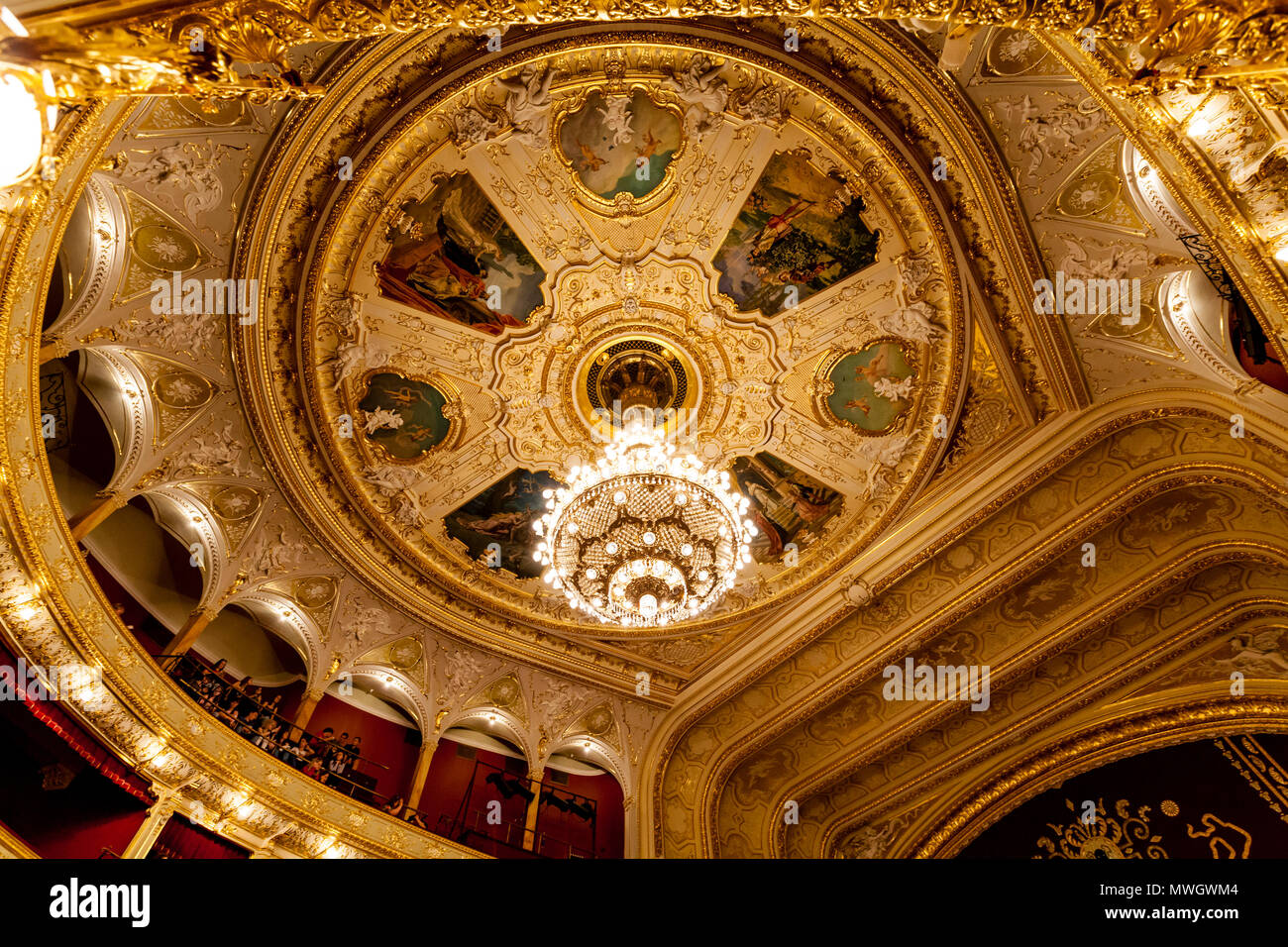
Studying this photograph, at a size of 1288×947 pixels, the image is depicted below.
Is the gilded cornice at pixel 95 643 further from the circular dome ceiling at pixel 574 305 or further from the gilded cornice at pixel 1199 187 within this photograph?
the gilded cornice at pixel 1199 187

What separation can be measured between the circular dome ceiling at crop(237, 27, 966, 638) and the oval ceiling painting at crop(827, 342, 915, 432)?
0.11ft

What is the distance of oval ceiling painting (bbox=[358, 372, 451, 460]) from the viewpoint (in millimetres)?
10383

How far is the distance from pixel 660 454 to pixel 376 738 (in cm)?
676

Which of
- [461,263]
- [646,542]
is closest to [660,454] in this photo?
[646,542]

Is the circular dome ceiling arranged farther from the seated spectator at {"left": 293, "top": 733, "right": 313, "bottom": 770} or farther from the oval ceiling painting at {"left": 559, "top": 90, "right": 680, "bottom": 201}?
the seated spectator at {"left": 293, "top": 733, "right": 313, "bottom": 770}

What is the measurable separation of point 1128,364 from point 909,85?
3.93m

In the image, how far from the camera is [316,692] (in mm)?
10930

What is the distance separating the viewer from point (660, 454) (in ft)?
29.3

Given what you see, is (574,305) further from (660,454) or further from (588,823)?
(588,823)

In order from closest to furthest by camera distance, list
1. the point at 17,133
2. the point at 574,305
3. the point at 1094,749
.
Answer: the point at 17,133, the point at 574,305, the point at 1094,749

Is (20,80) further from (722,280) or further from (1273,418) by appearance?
(1273,418)

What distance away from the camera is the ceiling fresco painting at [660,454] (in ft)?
25.4
